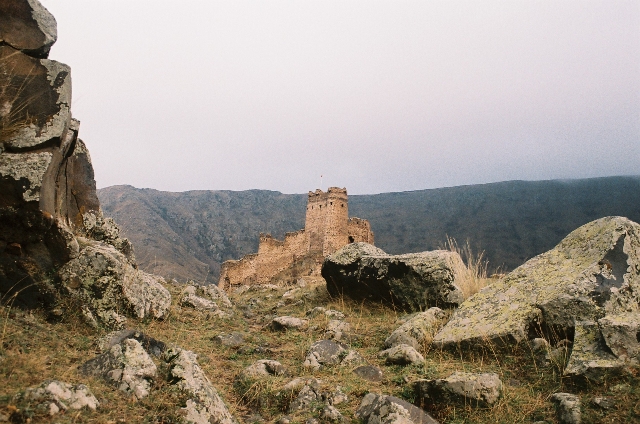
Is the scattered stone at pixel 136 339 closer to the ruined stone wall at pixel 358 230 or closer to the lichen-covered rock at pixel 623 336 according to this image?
the lichen-covered rock at pixel 623 336

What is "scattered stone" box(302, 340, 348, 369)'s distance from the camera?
174 inches

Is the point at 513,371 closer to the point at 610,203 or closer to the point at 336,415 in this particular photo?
the point at 336,415

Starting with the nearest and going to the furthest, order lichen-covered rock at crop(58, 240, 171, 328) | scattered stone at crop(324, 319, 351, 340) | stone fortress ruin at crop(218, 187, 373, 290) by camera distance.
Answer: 1. lichen-covered rock at crop(58, 240, 171, 328)
2. scattered stone at crop(324, 319, 351, 340)
3. stone fortress ruin at crop(218, 187, 373, 290)

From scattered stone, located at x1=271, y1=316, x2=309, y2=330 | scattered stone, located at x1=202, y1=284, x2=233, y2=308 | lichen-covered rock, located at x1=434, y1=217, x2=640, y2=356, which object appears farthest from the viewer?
scattered stone, located at x1=202, y1=284, x2=233, y2=308

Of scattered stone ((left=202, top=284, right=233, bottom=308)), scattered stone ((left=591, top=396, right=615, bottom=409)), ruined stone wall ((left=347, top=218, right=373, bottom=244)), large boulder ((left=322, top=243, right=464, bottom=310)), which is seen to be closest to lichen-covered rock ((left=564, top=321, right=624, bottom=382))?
scattered stone ((left=591, top=396, right=615, bottom=409))

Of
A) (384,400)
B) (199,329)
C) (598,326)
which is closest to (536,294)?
(598,326)

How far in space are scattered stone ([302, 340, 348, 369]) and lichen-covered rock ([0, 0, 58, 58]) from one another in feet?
15.3

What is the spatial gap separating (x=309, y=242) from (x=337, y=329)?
27.9m

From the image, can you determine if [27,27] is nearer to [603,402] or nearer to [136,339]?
[136,339]

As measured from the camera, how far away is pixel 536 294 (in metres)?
4.91

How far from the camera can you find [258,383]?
3822 millimetres

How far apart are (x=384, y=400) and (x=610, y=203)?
67.5m

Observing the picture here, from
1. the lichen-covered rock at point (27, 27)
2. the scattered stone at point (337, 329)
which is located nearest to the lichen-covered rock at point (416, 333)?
the scattered stone at point (337, 329)

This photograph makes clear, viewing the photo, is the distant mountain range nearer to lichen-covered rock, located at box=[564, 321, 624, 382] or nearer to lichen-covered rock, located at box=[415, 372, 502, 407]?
lichen-covered rock, located at box=[415, 372, 502, 407]
